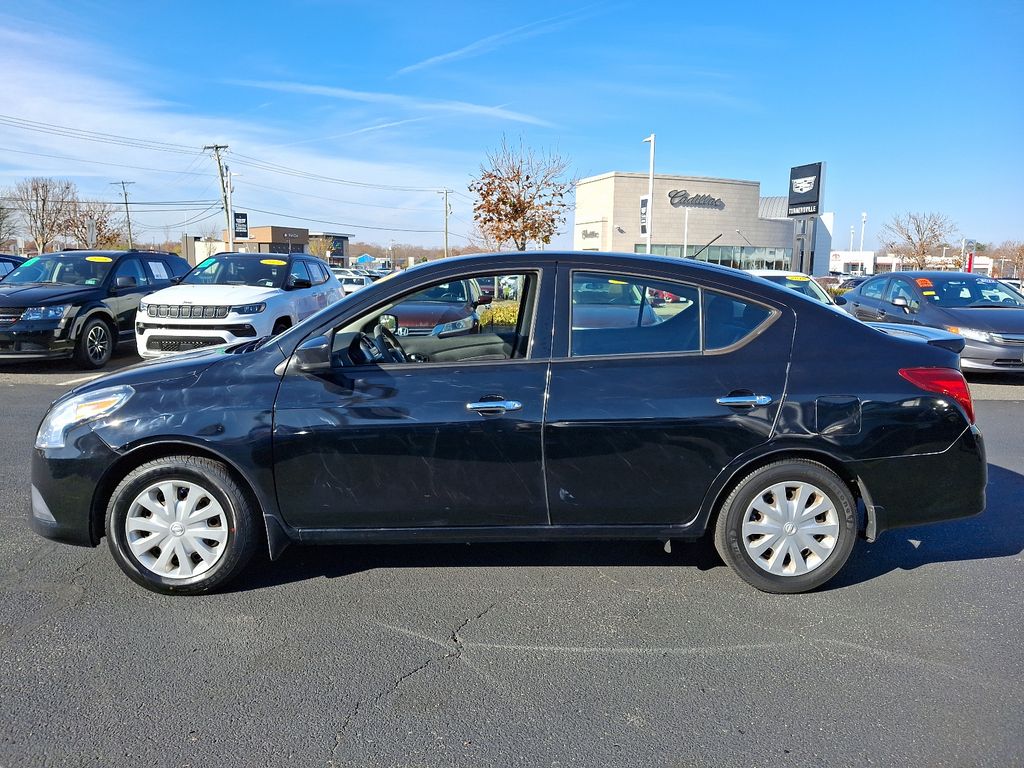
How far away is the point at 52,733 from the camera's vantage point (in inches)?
102

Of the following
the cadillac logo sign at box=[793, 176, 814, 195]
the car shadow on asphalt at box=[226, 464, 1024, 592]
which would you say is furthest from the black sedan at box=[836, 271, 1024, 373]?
the cadillac logo sign at box=[793, 176, 814, 195]

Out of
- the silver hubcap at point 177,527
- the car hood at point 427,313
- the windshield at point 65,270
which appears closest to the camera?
the silver hubcap at point 177,527

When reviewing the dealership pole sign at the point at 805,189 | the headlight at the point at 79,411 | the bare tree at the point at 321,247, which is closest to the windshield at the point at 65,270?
the headlight at the point at 79,411

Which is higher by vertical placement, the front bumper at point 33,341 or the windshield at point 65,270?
the windshield at point 65,270

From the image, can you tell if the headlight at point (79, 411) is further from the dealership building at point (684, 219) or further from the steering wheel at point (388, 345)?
the dealership building at point (684, 219)

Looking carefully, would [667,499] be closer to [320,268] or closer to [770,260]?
[320,268]

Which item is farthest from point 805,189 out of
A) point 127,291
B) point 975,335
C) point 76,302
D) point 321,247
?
point 321,247

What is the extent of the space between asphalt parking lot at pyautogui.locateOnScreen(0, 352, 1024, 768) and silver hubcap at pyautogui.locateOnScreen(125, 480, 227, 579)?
0.63 feet

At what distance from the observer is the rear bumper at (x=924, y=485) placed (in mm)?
3617

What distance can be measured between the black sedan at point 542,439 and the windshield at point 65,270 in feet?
29.8

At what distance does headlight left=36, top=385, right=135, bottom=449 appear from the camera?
3.55 meters

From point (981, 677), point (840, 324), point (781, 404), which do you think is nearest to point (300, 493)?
point (781, 404)

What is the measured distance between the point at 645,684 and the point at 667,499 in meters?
0.94

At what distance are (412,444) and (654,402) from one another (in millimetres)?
1159
